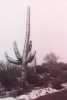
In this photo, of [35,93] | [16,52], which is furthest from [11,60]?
[35,93]

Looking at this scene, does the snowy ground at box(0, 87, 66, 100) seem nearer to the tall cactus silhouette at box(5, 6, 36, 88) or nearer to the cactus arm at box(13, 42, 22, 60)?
the tall cactus silhouette at box(5, 6, 36, 88)

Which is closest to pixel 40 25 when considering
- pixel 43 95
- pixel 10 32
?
pixel 10 32

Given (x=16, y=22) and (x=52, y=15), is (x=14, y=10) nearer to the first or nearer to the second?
(x=16, y=22)

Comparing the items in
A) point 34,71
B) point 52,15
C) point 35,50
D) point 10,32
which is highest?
point 52,15

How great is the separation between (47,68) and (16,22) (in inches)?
15.2

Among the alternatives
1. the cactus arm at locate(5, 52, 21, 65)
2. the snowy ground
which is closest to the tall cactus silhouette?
the cactus arm at locate(5, 52, 21, 65)

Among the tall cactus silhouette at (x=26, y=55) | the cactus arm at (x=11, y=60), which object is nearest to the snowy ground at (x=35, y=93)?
the tall cactus silhouette at (x=26, y=55)

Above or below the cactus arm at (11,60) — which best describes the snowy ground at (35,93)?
below

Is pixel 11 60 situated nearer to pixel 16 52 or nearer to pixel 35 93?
pixel 16 52

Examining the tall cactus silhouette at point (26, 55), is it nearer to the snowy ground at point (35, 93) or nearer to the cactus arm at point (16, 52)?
the cactus arm at point (16, 52)

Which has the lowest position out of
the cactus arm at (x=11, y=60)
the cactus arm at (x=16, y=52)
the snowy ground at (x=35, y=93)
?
the snowy ground at (x=35, y=93)

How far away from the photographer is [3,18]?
3.86 ft

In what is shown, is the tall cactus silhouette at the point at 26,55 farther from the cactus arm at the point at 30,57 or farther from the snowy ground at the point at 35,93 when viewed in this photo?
the snowy ground at the point at 35,93

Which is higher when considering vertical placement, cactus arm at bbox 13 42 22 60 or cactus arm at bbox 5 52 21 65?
cactus arm at bbox 13 42 22 60
